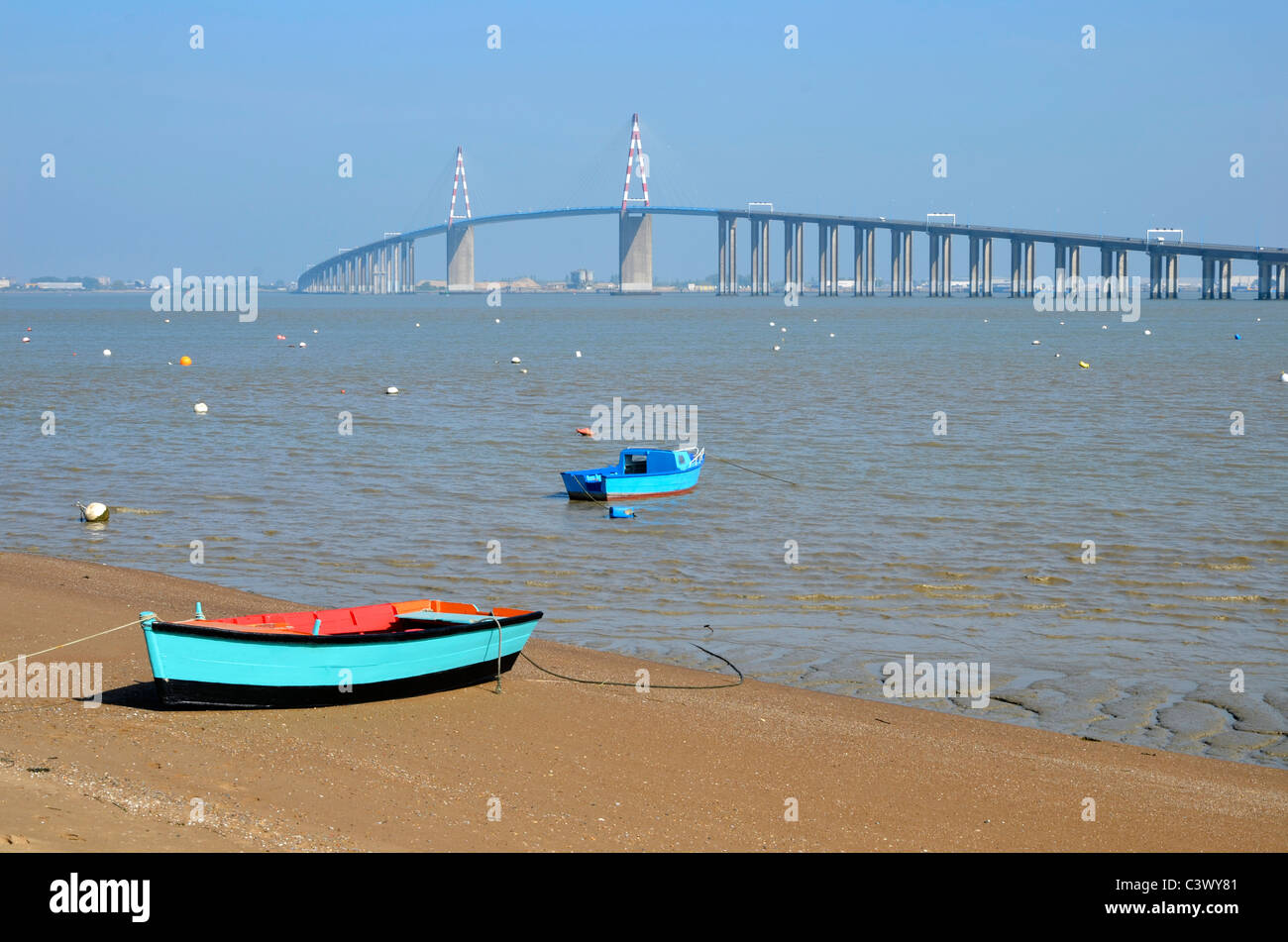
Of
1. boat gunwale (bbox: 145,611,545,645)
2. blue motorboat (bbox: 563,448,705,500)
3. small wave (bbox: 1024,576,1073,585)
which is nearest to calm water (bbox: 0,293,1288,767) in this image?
small wave (bbox: 1024,576,1073,585)

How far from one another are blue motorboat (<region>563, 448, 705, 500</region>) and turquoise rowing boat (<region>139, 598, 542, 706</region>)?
27.6ft

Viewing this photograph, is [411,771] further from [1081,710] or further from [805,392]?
[805,392]

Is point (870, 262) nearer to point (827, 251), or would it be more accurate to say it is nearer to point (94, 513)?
point (827, 251)

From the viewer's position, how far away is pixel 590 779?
7.26m

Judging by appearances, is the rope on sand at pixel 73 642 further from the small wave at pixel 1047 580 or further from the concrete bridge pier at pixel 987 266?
the concrete bridge pier at pixel 987 266

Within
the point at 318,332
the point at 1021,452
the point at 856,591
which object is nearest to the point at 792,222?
the point at 318,332

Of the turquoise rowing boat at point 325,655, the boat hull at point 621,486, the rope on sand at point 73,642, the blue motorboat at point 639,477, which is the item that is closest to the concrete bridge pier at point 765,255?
the blue motorboat at point 639,477

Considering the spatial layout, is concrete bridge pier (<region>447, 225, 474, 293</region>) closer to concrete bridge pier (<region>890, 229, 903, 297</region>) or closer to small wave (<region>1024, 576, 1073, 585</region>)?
concrete bridge pier (<region>890, 229, 903, 297</region>)

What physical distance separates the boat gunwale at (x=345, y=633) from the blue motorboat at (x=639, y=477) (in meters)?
8.51

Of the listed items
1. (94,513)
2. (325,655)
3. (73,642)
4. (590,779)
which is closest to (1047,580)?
(590,779)

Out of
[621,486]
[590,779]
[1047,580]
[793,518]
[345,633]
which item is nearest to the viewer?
[590,779]

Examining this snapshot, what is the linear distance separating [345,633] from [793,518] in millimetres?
8618

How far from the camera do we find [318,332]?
7200cm
